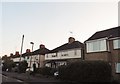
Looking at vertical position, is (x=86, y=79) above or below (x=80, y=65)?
below

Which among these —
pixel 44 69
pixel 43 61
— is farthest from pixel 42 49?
pixel 44 69

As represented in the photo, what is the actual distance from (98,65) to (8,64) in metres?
50.7

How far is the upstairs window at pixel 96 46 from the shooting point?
3243 centimetres

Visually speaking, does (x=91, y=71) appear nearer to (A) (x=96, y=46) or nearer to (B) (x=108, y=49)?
(B) (x=108, y=49)

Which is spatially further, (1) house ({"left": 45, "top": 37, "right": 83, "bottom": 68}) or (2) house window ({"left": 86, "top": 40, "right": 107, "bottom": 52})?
(1) house ({"left": 45, "top": 37, "right": 83, "bottom": 68})

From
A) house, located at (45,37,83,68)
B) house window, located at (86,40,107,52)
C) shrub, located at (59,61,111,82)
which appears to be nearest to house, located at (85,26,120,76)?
house window, located at (86,40,107,52)

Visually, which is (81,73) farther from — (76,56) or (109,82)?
(76,56)

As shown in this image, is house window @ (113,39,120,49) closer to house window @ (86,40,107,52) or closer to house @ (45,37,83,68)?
house window @ (86,40,107,52)

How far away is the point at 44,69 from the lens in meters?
42.3

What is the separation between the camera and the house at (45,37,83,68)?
4188 cm

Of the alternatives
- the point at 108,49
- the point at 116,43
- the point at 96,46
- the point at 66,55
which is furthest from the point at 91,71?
the point at 66,55

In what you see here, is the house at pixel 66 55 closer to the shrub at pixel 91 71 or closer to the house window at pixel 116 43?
the house window at pixel 116 43

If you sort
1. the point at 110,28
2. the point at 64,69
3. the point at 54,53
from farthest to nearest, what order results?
1. the point at 54,53
2. the point at 110,28
3. the point at 64,69

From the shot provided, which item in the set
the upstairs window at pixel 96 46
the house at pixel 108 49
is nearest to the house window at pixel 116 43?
the house at pixel 108 49
